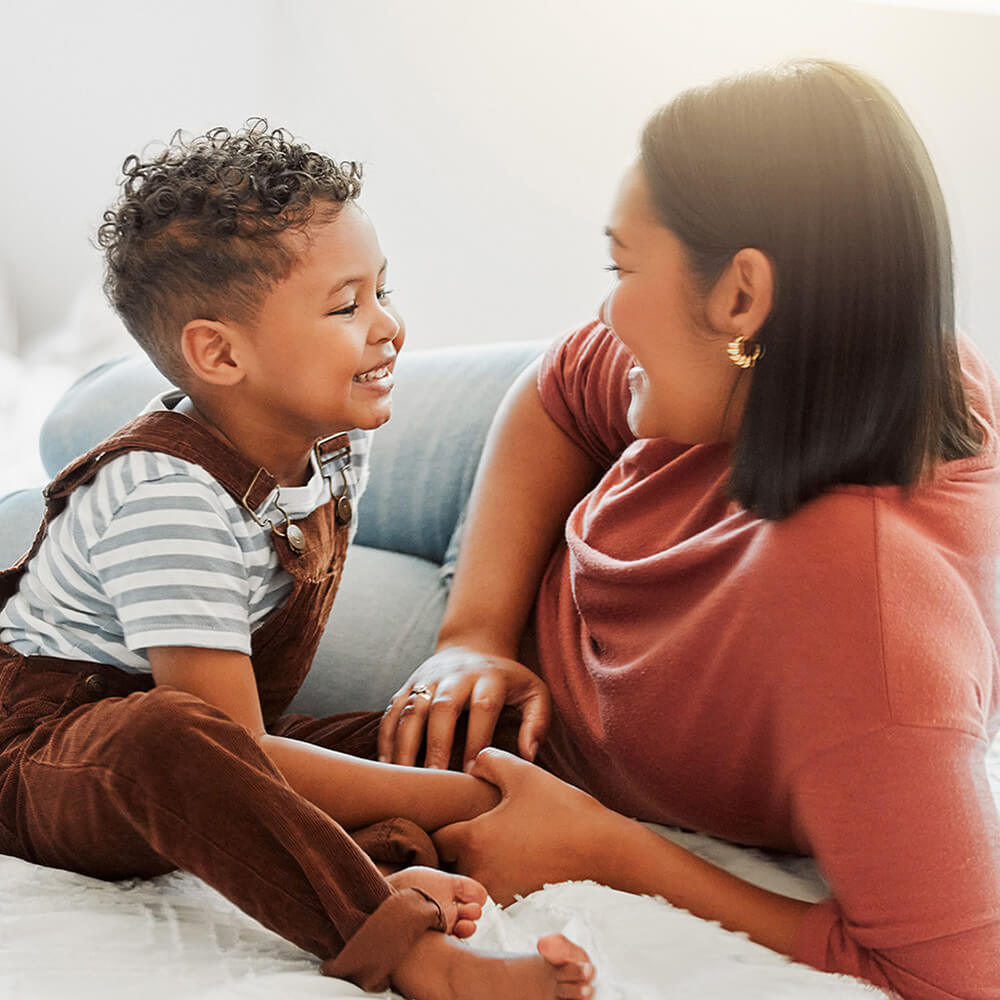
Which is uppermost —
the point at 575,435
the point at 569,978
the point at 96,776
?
the point at 575,435

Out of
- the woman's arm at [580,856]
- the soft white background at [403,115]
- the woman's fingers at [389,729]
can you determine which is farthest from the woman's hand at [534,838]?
the soft white background at [403,115]

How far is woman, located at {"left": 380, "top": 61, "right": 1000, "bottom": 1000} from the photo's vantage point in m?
0.78

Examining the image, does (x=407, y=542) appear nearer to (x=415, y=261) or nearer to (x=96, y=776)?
(x=96, y=776)

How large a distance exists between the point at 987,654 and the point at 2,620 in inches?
33.0

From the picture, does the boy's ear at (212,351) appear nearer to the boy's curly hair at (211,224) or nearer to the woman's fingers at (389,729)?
the boy's curly hair at (211,224)

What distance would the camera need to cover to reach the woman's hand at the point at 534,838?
3.08ft

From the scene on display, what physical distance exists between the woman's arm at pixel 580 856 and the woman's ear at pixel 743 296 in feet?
1.28

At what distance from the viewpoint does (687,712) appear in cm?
92

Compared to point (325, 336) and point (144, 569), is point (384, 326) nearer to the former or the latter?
point (325, 336)

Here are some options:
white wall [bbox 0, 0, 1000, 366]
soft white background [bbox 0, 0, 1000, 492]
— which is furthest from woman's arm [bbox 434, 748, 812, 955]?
white wall [bbox 0, 0, 1000, 366]

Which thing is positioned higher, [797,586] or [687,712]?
[797,586]

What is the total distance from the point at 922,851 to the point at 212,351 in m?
0.70

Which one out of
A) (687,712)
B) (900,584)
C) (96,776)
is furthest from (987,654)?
(96,776)

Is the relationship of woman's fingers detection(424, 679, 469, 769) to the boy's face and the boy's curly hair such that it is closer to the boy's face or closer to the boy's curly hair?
the boy's face
